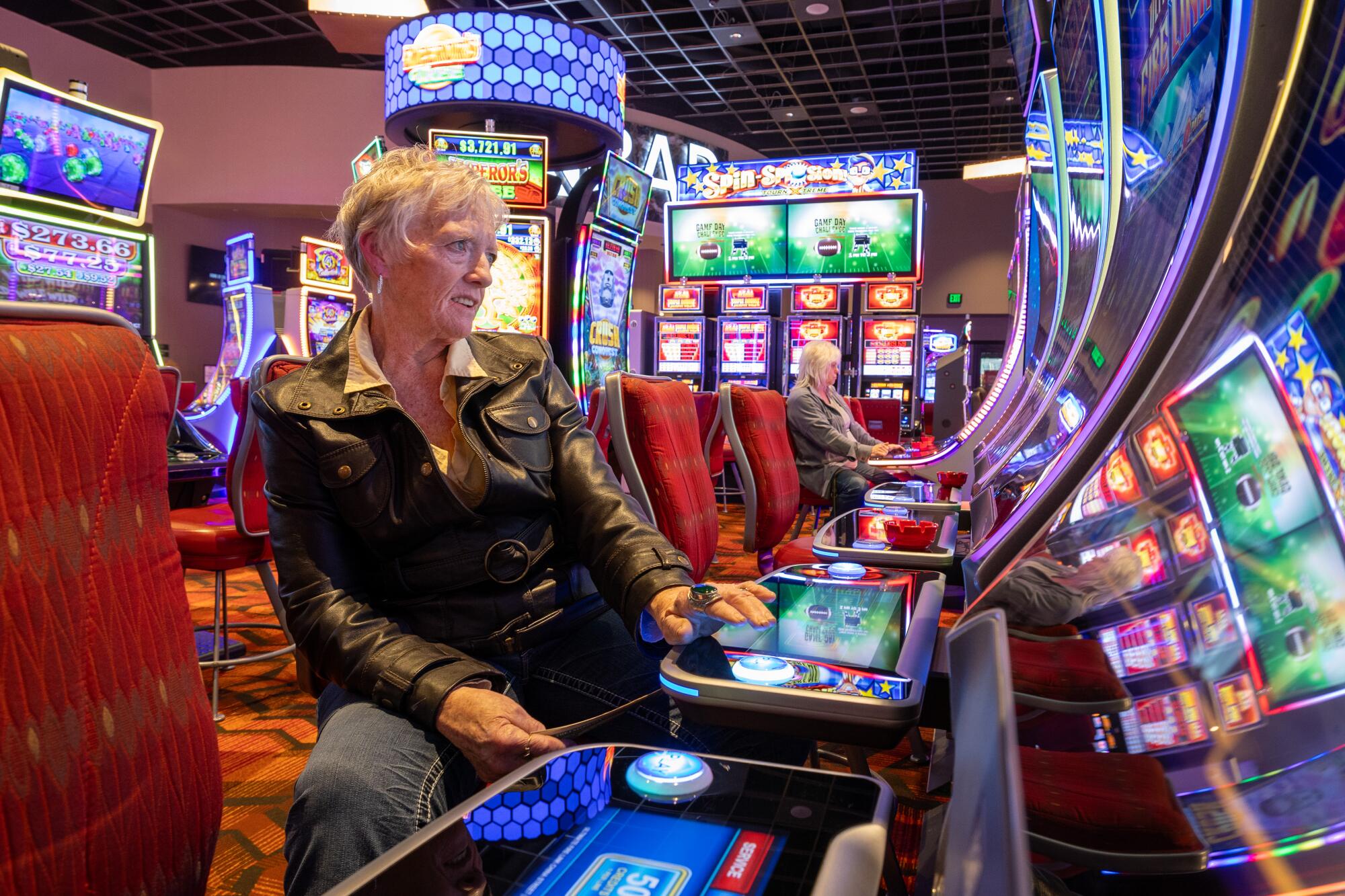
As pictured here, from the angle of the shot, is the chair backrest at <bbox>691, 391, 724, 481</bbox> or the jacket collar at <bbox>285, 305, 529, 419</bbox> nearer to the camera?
the jacket collar at <bbox>285, 305, 529, 419</bbox>

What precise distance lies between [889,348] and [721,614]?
8.01 m

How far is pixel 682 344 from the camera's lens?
8.89 metres

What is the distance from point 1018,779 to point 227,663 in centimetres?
266

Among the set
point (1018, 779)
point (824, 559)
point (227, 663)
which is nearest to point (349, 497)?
point (824, 559)

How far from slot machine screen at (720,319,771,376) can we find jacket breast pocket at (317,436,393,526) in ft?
25.2

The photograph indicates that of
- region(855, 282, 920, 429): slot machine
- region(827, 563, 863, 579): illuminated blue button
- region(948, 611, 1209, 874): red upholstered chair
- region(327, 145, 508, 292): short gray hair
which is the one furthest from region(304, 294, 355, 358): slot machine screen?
region(948, 611, 1209, 874): red upholstered chair

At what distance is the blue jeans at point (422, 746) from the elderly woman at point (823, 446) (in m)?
2.84

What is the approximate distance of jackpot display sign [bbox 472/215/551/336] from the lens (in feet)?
16.5

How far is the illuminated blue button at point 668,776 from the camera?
1.85 feet

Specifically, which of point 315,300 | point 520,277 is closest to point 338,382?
point 520,277

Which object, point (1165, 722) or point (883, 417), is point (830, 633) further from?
point (883, 417)

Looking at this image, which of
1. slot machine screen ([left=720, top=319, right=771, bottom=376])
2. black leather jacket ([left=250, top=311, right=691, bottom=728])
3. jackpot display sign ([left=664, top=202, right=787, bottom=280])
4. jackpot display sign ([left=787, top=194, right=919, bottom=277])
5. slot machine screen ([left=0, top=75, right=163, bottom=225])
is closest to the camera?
black leather jacket ([left=250, top=311, right=691, bottom=728])

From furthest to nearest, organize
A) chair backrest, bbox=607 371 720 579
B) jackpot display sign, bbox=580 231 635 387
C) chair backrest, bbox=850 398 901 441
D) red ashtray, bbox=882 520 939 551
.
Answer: chair backrest, bbox=850 398 901 441
jackpot display sign, bbox=580 231 635 387
chair backrest, bbox=607 371 720 579
red ashtray, bbox=882 520 939 551

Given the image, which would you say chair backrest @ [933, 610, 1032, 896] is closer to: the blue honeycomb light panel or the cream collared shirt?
the cream collared shirt
